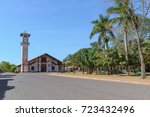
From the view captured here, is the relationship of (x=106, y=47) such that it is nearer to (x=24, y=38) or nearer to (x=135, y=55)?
(x=135, y=55)

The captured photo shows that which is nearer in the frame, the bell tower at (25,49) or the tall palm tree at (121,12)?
the tall palm tree at (121,12)

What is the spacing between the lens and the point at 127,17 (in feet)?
148

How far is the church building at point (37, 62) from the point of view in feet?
397

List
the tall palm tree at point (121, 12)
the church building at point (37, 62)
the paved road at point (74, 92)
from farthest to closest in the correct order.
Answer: the church building at point (37, 62), the tall palm tree at point (121, 12), the paved road at point (74, 92)

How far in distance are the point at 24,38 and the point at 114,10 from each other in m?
84.2

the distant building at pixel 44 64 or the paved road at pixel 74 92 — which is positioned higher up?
the distant building at pixel 44 64

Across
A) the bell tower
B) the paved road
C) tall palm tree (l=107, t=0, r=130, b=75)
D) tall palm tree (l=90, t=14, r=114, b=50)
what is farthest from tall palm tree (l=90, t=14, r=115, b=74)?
the bell tower

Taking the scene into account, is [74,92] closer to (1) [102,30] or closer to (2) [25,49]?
(1) [102,30]

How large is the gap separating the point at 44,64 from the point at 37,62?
3081 mm

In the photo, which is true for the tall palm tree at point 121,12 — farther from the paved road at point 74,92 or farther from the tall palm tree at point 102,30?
the paved road at point 74,92

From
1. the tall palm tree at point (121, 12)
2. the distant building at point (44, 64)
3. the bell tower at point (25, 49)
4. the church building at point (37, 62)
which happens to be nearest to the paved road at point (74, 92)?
the tall palm tree at point (121, 12)

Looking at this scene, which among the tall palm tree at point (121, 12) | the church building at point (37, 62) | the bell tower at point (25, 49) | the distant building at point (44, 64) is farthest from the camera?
the distant building at point (44, 64)

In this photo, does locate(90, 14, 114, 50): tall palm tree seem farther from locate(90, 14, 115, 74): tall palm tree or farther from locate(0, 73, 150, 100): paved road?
locate(0, 73, 150, 100): paved road

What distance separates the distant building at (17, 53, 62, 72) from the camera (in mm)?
124894
